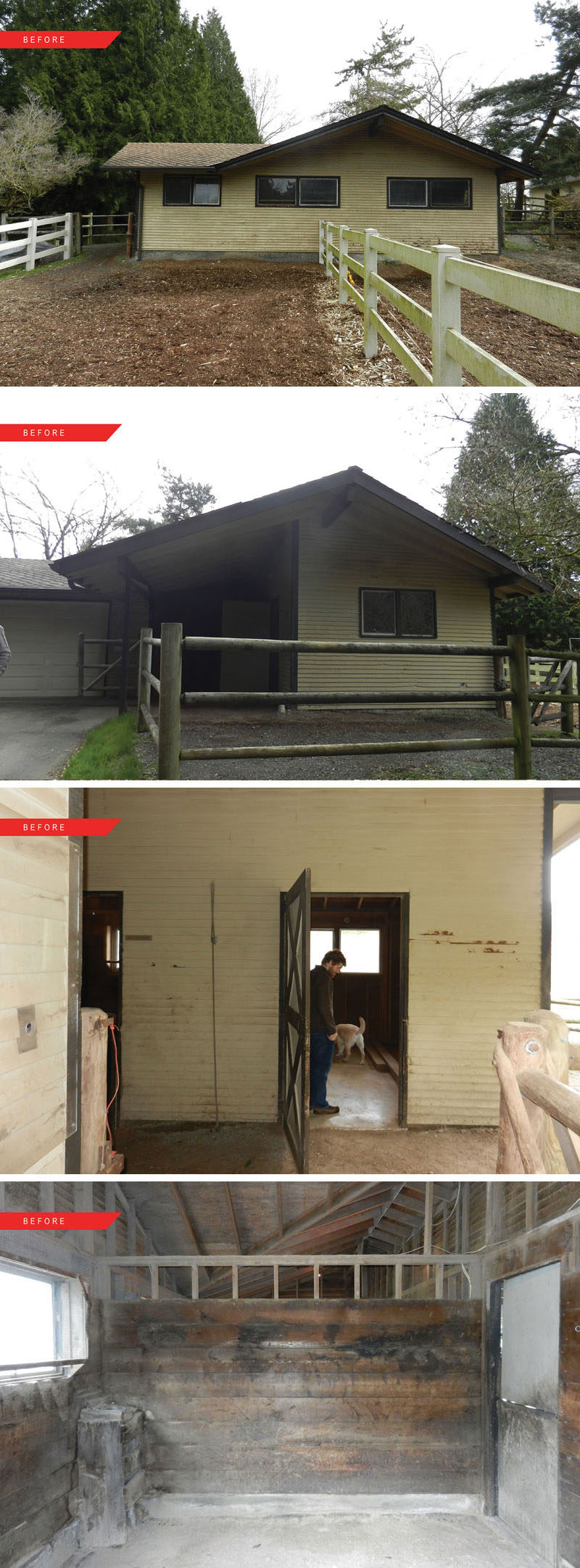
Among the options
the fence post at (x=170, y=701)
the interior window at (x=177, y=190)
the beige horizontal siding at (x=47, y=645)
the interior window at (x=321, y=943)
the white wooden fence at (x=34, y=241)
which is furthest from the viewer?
the interior window at (x=321, y=943)

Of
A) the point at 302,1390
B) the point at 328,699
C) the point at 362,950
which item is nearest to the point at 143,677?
the point at 328,699

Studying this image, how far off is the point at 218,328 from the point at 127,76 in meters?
0.89

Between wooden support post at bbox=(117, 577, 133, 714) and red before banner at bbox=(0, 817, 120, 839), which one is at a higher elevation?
wooden support post at bbox=(117, 577, 133, 714)

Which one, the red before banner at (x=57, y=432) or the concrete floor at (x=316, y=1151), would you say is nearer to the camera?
the red before banner at (x=57, y=432)

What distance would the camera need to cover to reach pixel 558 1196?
151 inches

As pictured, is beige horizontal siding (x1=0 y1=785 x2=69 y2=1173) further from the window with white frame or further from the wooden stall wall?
the wooden stall wall

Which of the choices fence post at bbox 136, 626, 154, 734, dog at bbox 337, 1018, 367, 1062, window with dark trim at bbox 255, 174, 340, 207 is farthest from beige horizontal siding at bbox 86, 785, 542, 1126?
window with dark trim at bbox 255, 174, 340, 207

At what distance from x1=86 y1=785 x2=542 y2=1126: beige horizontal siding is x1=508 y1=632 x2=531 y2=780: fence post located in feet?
0.80

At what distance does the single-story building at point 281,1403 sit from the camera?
405 centimetres

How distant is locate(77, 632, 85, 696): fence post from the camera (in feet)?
12.9

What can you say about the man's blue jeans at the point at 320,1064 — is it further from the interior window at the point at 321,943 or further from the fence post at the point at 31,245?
the interior window at the point at 321,943

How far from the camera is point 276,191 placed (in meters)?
3.48

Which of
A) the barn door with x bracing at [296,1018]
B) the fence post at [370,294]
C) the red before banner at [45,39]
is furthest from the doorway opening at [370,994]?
the red before banner at [45,39]

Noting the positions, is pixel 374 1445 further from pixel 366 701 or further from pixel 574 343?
pixel 574 343
